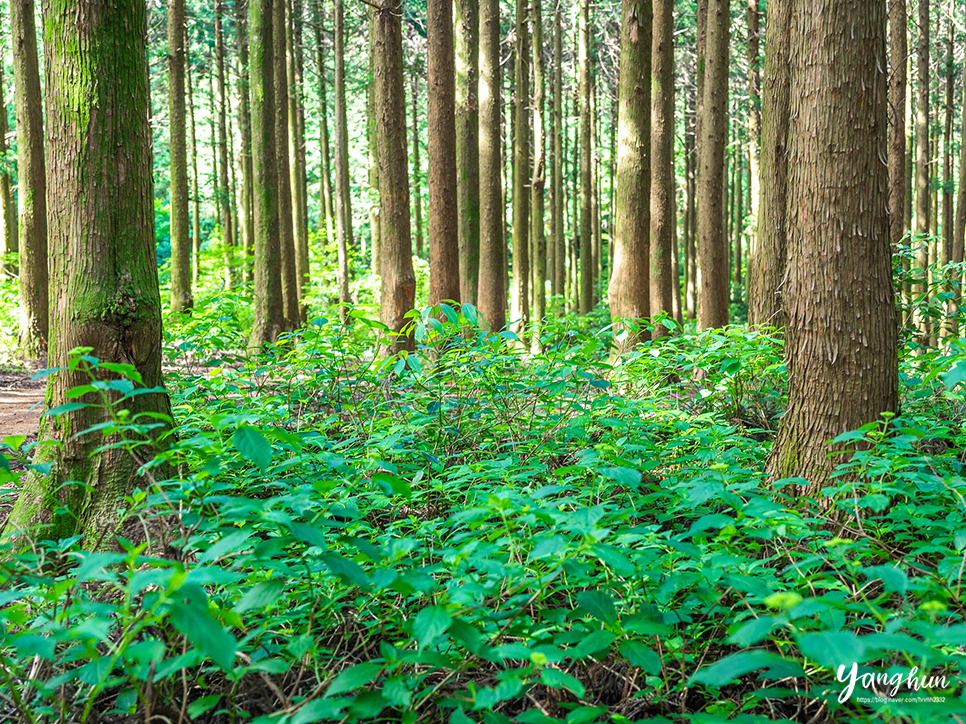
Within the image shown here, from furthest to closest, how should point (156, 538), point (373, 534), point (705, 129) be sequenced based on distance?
1. point (705, 129)
2. point (156, 538)
3. point (373, 534)

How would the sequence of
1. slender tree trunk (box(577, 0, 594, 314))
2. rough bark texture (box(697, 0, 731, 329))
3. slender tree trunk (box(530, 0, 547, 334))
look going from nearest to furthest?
rough bark texture (box(697, 0, 731, 329)) → slender tree trunk (box(530, 0, 547, 334)) → slender tree trunk (box(577, 0, 594, 314))

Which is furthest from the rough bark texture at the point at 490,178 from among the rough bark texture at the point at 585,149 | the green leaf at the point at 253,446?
the green leaf at the point at 253,446

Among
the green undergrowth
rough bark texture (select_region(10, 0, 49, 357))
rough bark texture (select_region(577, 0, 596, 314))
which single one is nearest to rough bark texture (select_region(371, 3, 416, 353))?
the green undergrowth

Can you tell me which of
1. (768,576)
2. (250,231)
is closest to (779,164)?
(768,576)

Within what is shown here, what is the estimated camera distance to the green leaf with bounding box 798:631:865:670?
58.3 inches

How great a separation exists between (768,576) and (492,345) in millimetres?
2813

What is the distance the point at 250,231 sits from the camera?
25672mm

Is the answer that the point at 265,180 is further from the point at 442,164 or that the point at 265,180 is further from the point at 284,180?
the point at 442,164

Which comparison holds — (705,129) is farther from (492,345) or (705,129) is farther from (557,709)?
(557,709)

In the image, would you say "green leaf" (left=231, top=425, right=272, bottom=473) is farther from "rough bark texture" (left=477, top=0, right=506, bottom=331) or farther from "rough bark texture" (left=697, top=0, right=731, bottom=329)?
"rough bark texture" (left=697, top=0, right=731, bottom=329)

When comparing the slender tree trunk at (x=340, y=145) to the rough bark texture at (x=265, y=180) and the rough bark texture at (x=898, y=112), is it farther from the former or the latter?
the rough bark texture at (x=898, y=112)

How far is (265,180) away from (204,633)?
11749mm

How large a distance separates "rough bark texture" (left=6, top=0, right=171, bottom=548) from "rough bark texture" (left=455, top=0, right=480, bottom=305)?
697cm

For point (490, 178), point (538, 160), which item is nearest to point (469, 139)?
point (490, 178)
